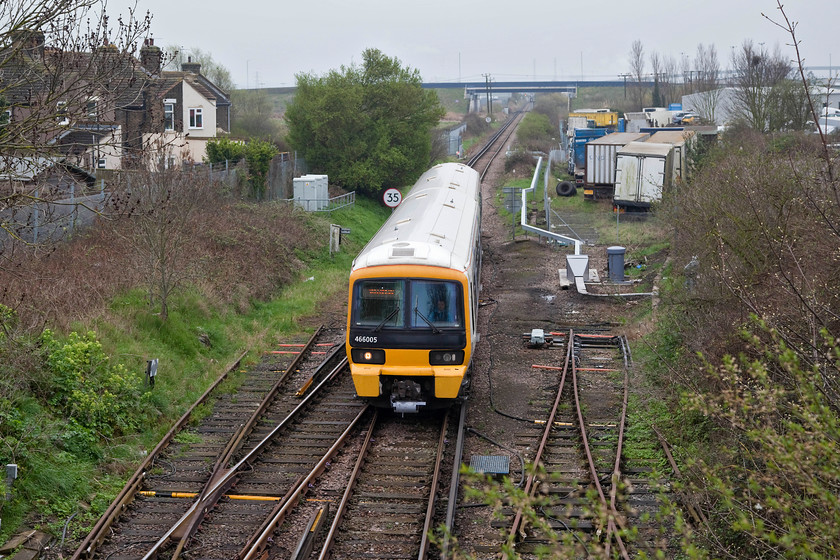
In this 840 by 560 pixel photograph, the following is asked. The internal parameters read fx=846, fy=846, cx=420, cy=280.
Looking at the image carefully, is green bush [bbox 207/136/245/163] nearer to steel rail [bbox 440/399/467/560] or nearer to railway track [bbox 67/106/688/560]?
railway track [bbox 67/106/688/560]

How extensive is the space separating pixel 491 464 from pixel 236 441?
3.49 metres

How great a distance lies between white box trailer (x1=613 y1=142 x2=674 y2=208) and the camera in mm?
30375

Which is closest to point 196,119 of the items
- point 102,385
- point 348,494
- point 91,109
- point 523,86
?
point 102,385

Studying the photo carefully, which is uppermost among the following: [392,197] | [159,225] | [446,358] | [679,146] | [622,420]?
[679,146]

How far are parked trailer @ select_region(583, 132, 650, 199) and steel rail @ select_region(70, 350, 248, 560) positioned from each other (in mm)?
24798

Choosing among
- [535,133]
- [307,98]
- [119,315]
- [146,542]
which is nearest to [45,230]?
[119,315]

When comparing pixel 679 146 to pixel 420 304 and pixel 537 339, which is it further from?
pixel 420 304

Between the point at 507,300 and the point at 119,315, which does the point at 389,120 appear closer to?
the point at 507,300

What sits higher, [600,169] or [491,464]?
[600,169]

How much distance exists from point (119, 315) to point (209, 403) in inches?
110

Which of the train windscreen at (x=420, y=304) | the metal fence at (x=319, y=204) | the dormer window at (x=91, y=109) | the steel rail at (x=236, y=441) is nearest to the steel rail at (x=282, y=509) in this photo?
the steel rail at (x=236, y=441)

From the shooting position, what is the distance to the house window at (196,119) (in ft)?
128

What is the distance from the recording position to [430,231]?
1351 cm

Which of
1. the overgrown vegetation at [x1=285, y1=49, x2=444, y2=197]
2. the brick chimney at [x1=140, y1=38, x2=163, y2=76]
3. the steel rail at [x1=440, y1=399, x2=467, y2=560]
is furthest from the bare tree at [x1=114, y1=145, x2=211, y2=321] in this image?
the overgrown vegetation at [x1=285, y1=49, x2=444, y2=197]
